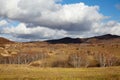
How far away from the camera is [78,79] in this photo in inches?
1807

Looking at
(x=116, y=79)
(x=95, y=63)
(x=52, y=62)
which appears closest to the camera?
(x=116, y=79)

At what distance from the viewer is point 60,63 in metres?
190

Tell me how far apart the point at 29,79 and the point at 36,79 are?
1.27 metres

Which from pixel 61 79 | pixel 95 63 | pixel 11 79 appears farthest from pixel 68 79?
pixel 95 63

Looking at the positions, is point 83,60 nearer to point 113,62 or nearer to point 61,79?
point 113,62

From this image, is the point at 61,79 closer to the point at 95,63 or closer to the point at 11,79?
the point at 11,79

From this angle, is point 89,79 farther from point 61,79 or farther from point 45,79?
point 45,79

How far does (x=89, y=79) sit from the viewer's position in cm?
4638

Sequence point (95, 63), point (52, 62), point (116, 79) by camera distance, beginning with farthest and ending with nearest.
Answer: point (52, 62) < point (95, 63) < point (116, 79)

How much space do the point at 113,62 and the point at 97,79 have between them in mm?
141160

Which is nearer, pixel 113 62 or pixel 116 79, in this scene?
pixel 116 79

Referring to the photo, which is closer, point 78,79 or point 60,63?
point 78,79

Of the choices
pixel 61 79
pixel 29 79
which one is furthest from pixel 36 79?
pixel 61 79

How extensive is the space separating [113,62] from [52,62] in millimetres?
46140
